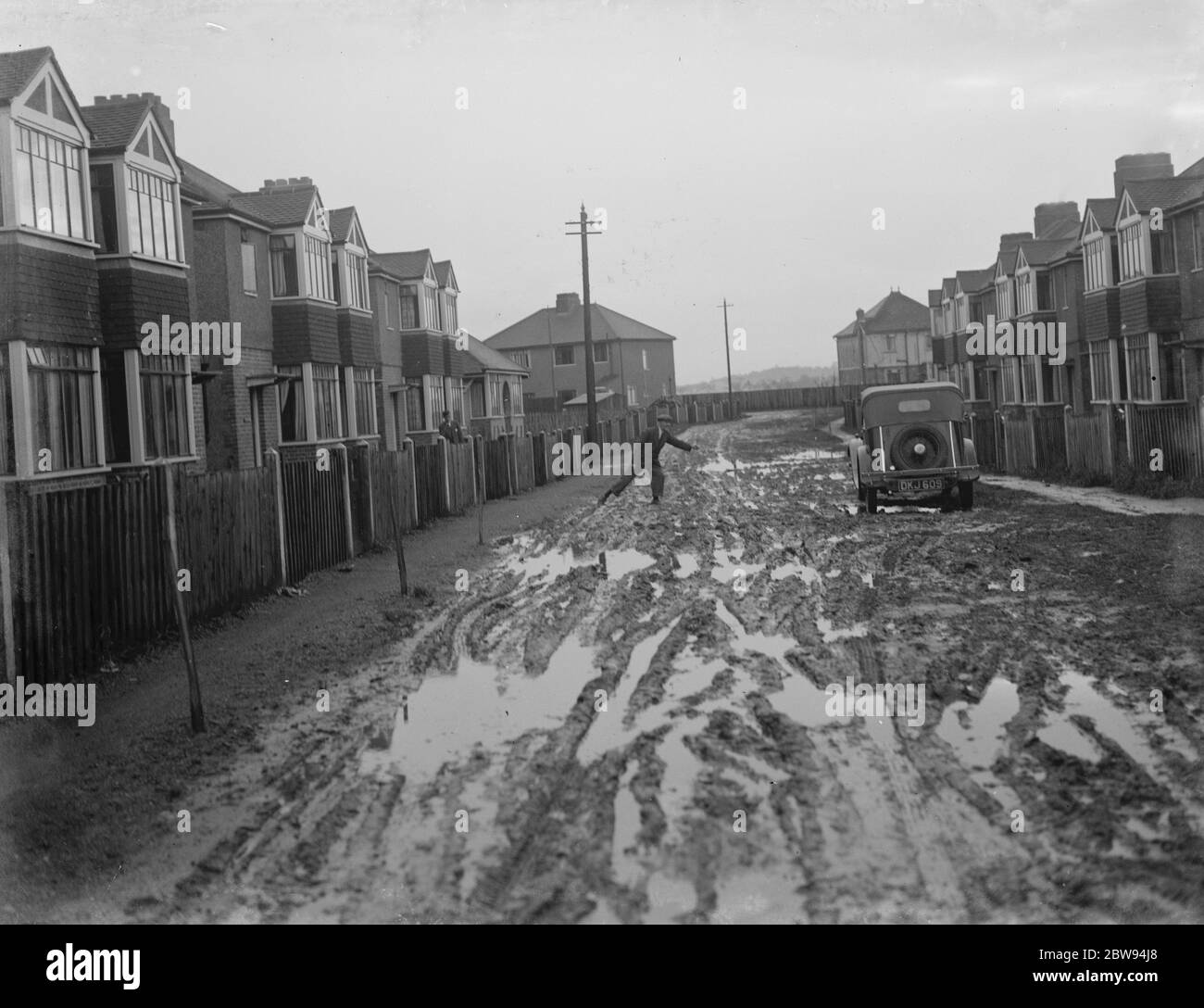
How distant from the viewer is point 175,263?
21953 millimetres

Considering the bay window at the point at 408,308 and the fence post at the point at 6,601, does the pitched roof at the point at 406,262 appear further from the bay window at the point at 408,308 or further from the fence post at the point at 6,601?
the fence post at the point at 6,601

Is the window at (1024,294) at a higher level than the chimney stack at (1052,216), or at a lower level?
lower

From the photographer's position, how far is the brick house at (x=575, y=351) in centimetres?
9631

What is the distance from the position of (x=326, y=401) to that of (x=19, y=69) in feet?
51.7

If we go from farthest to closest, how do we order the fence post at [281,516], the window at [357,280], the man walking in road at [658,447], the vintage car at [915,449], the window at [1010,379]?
the window at [1010,379] → the window at [357,280] → the man walking in road at [658,447] → the vintage car at [915,449] → the fence post at [281,516]

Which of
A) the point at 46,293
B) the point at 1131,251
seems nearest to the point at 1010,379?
the point at 1131,251

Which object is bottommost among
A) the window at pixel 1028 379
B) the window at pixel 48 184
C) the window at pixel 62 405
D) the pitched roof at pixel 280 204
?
the window at pixel 62 405

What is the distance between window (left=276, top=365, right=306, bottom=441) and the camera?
31078mm

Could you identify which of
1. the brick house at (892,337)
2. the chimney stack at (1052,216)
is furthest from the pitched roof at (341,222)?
the brick house at (892,337)

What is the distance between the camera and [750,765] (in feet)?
24.5

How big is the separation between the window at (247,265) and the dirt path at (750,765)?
54.2ft

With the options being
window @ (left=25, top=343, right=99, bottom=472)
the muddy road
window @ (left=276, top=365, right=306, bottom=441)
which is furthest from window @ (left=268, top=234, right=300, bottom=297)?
the muddy road
